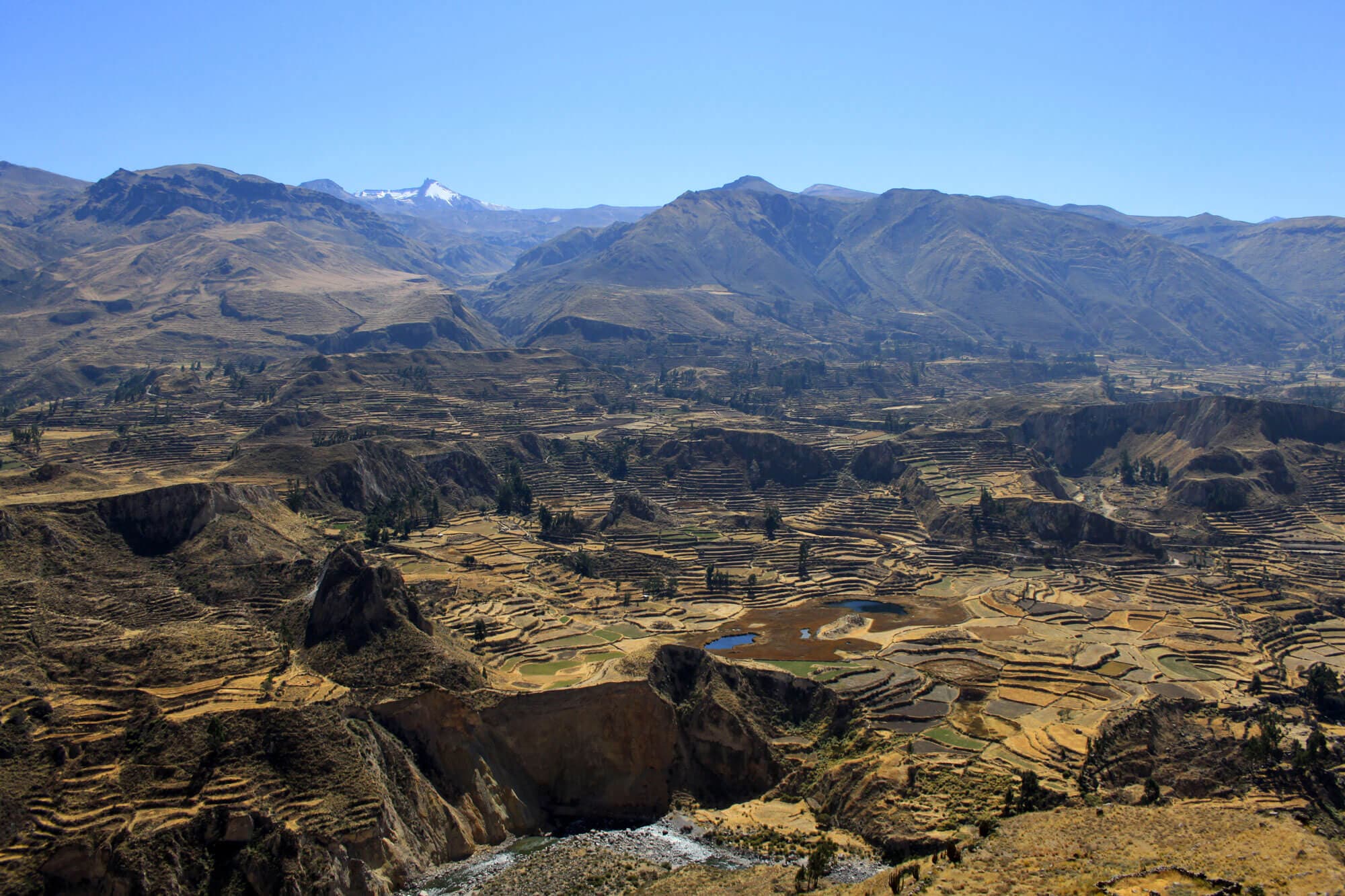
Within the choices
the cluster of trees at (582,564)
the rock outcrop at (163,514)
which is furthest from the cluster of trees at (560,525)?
the rock outcrop at (163,514)

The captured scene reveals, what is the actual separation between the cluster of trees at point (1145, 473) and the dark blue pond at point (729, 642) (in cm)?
8042

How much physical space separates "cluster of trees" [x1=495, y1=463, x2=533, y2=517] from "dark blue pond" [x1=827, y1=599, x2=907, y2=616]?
42.7m

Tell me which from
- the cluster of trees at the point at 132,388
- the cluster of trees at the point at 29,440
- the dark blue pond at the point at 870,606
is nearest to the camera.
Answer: the dark blue pond at the point at 870,606

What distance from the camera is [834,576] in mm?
97688

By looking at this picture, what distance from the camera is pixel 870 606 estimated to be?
297ft

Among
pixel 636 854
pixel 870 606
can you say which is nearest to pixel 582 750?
pixel 636 854

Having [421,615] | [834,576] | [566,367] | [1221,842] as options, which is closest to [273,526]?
[421,615]

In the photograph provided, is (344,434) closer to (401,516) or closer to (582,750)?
(401,516)

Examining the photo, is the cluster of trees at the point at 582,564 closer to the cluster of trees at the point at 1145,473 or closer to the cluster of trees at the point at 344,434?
the cluster of trees at the point at 344,434

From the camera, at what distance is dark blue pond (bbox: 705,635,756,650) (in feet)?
253

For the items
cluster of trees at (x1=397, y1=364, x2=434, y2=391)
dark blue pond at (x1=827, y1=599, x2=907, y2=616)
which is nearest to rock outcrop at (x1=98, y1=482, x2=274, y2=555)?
dark blue pond at (x1=827, y1=599, x2=907, y2=616)

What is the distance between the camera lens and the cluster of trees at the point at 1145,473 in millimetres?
135875

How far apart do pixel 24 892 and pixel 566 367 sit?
15954cm

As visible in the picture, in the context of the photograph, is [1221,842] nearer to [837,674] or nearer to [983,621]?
[837,674]
